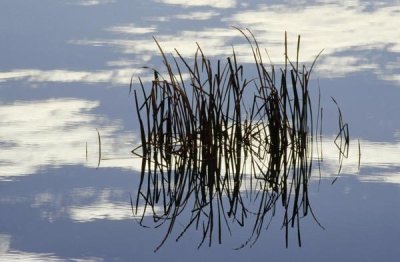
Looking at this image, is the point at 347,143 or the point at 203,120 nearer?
the point at 203,120

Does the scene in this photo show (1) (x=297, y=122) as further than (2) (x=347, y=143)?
No

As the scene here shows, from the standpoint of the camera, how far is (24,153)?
695cm

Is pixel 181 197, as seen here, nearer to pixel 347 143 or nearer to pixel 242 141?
pixel 242 141

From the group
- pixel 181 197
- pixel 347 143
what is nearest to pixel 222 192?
pixel 181 197

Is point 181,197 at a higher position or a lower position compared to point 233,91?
lower

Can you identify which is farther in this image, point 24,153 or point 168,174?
point 24,153

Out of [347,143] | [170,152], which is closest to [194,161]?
[170,152]

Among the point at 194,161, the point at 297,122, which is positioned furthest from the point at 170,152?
the point at 297,122

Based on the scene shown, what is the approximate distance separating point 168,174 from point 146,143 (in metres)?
0.19

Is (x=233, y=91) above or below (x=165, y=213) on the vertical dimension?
above

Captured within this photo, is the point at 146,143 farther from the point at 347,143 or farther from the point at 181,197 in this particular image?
the point at 347,143

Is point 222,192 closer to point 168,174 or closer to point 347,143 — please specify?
point 168,174

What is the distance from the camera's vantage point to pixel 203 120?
20.9ft

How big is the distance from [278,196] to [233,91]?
0.44 m
